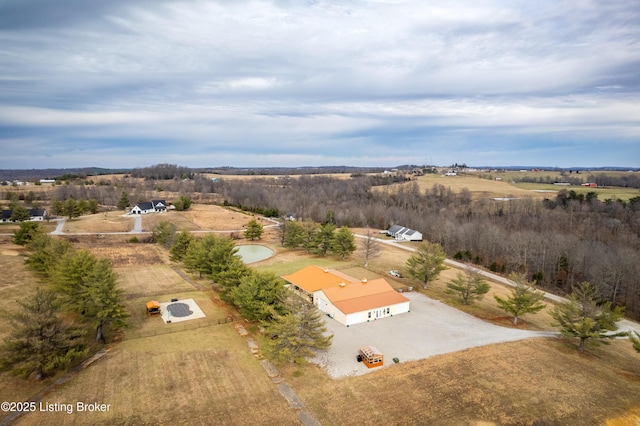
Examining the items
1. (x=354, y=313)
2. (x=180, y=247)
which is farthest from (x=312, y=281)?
(x=180, y=247)

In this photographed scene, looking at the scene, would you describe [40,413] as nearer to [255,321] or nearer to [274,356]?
[274,356]

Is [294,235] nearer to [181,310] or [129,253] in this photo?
[129,253]

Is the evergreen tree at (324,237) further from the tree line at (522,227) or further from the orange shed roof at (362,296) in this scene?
the orange shed roof at (362,296)

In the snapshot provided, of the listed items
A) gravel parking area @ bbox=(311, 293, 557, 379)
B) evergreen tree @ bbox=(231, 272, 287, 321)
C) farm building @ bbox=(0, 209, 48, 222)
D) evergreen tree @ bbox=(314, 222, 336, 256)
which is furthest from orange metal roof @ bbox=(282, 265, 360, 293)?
farm building @ bbox=(0, 209, 48, 222)

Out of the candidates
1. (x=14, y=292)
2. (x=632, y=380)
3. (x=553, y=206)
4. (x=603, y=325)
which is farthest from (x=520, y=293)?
(x=553, y=206)

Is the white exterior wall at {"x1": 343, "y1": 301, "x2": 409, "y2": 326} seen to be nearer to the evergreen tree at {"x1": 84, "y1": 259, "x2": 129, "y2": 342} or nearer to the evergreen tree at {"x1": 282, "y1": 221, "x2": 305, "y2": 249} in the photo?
the evergreen tree at {"x1": 84, "y1": 259, "x2": 129, "y2": 342}

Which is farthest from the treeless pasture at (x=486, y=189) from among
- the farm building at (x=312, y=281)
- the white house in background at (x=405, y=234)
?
the farm building at (x=312, y=281)
